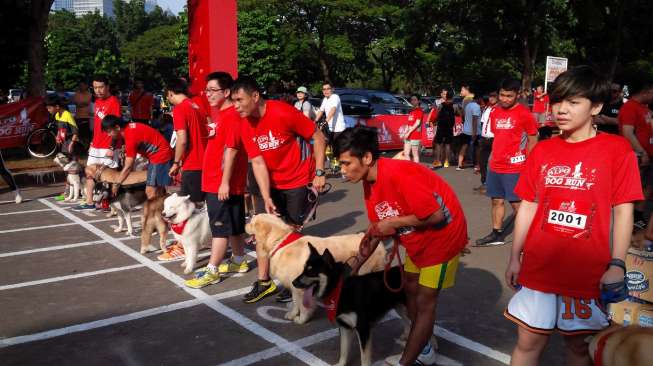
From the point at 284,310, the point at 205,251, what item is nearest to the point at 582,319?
the point at 284,310

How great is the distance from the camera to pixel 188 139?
6043mm

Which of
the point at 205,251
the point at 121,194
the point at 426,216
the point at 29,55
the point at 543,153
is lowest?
the point at 205,251

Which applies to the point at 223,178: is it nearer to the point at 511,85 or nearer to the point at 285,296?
the point at 285,296

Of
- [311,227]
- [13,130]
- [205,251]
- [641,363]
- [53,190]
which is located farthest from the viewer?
[13,130]

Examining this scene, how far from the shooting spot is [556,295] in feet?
8.24

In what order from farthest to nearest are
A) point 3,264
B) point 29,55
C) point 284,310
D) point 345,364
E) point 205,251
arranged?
point 29,55 < point 205,251 < point 3,264 < point 284,310 < point 345,364

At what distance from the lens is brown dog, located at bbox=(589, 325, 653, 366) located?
2279mm

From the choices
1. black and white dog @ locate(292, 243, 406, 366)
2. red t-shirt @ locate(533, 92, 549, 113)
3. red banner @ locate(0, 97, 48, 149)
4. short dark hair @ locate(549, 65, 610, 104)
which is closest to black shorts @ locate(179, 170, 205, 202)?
black and white dog @ locate(292, 243, 406, 366)

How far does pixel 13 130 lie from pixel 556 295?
511 inches

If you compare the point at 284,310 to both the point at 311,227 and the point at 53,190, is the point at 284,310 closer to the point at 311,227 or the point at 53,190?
the point at 311,227

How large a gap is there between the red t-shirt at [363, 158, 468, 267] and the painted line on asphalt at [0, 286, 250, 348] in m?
2.44

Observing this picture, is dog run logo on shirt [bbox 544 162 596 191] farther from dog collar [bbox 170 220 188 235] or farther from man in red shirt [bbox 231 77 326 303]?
dog collar [bbox 170 220 188 235]

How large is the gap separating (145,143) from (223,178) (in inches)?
85.5

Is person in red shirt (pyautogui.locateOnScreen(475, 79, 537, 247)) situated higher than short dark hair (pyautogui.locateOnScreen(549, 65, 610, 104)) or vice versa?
short dark hair (pyautogui.locateOnScreen(549, 65, 610, 104))
